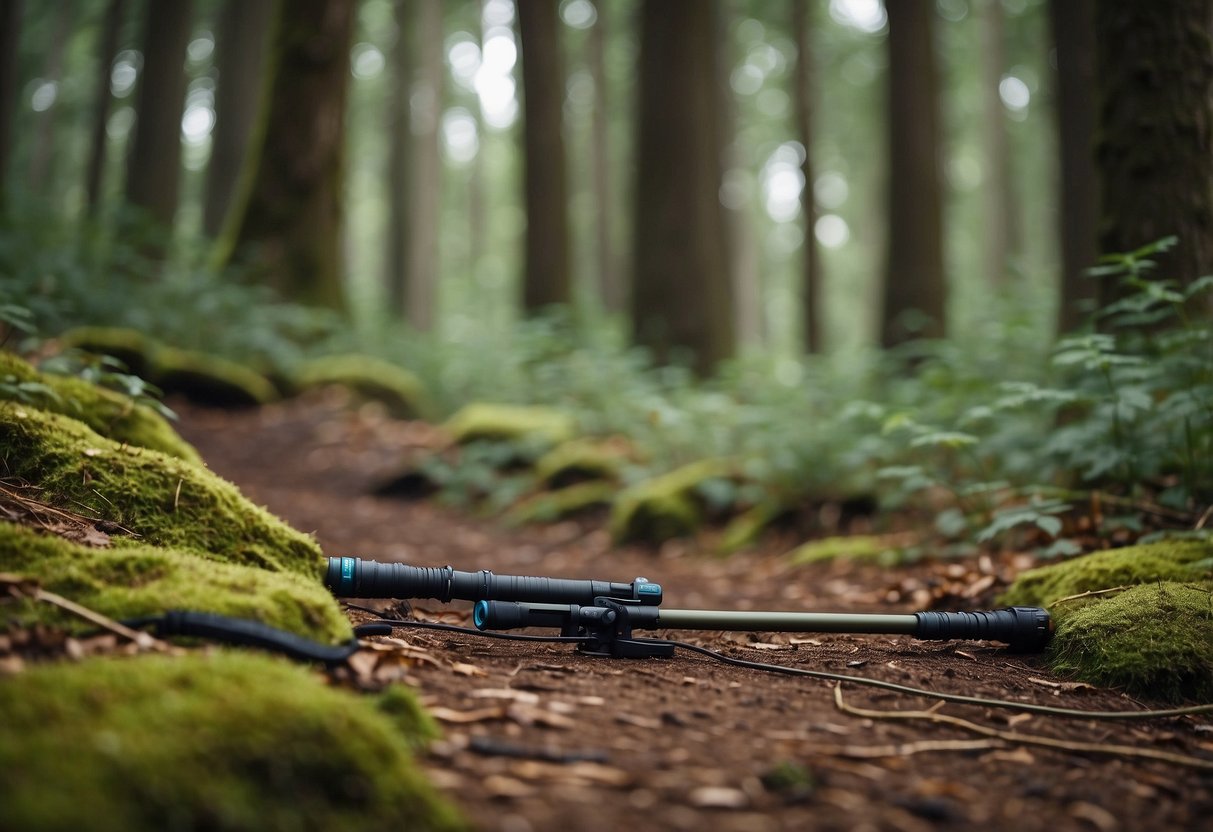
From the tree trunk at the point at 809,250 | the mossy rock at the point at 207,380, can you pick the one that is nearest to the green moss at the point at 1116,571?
the mossy rock at the point at 207,380

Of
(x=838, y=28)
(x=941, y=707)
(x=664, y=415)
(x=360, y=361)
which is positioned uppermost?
(x=838, y=28)

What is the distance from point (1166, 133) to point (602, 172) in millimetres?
18346

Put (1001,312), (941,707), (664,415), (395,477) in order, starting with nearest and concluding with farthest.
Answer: (941,707) < (664,415) < (1001,312) < (395,477)

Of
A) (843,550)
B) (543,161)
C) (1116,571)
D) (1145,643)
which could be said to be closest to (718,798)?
(1145,643)

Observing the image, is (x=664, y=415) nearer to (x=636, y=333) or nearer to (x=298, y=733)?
(x=636, y=333)

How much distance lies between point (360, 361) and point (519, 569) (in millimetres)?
5734

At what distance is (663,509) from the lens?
22.8 ft

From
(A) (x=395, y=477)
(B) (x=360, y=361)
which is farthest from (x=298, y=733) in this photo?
(B) (x=360, y=361)

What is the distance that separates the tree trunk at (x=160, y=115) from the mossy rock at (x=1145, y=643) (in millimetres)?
16353

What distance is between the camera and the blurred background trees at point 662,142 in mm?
7223

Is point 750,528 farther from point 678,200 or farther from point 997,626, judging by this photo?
point 678,200

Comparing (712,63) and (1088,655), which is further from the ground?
(712,63)

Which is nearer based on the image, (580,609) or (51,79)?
(580,609)

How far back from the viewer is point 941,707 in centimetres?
253
